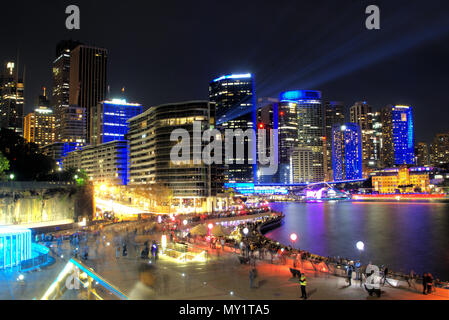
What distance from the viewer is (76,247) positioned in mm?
25641

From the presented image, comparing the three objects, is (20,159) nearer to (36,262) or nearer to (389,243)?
(36,262)

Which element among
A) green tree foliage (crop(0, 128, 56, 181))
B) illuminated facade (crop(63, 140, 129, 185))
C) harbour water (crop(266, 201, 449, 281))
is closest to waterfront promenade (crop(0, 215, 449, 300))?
harbour water (crop(266, 201, 449, 281))

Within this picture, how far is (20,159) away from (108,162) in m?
96.1

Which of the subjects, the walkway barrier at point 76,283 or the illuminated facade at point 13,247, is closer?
the walkway barrier at point 76,283

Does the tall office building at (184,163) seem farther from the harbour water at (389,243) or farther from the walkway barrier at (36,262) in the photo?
the walkway barrier at (36,262)

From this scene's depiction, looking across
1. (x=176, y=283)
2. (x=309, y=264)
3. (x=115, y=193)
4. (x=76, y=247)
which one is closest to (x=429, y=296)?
(x=309, y=264)

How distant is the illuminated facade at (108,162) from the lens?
14800 cm

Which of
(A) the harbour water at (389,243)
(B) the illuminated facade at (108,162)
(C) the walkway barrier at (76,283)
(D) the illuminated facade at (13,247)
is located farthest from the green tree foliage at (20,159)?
(B) the illuminated facade at (108,162)

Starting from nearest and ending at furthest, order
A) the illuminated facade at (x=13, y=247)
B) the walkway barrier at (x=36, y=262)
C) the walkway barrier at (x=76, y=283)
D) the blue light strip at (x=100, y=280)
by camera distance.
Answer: the blue light strip at (x=100, y=280)
the walkway barrier at (x=76, y=283)
the walkway barrier at (x=36, y=262)
the illuminated facade at (x=13, y=247)

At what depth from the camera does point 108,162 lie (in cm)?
15350

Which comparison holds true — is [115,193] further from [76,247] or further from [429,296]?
[429,296]

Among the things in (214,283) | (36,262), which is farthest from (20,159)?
(214,283)

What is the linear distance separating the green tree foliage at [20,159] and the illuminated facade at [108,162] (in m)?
83.8
